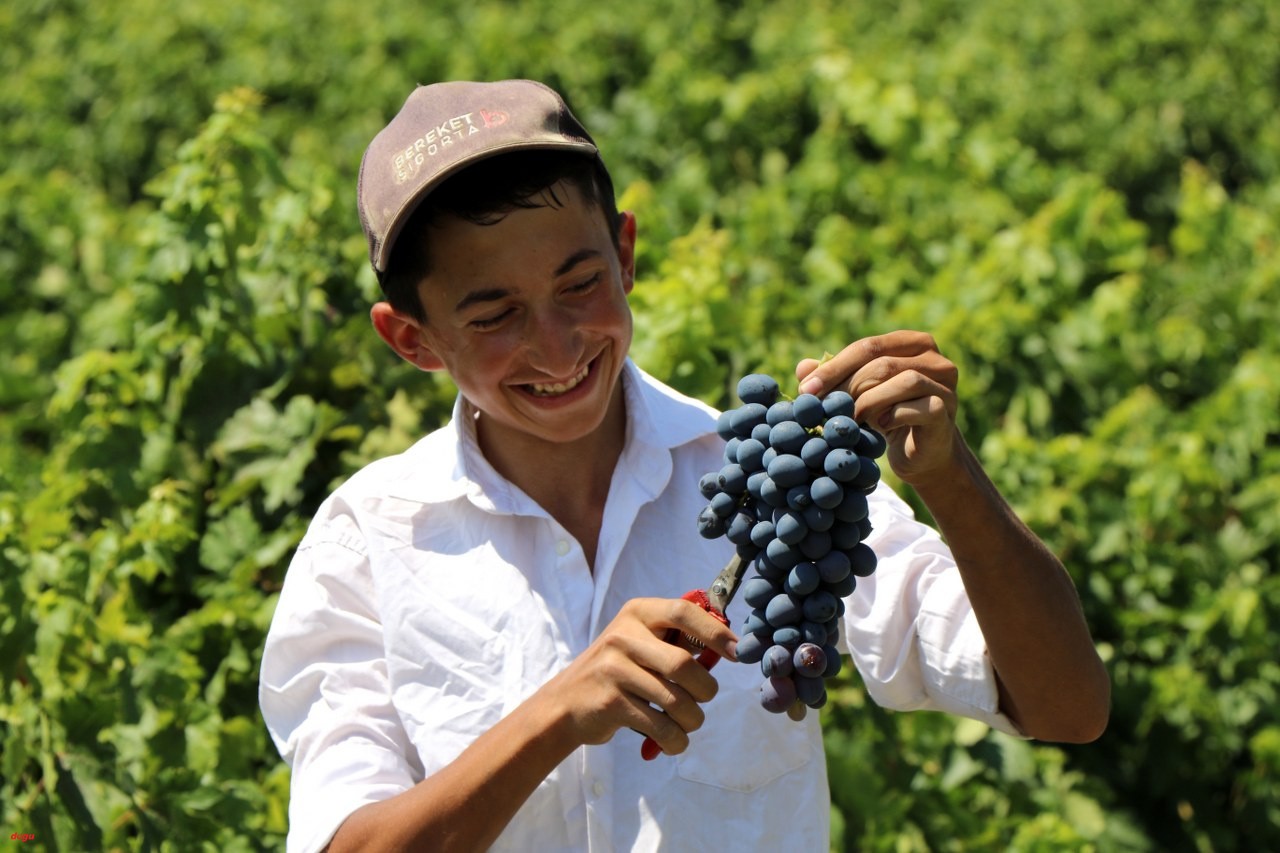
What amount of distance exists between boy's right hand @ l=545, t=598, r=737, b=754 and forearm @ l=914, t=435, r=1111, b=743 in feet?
1.13

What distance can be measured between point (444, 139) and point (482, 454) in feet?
1.51

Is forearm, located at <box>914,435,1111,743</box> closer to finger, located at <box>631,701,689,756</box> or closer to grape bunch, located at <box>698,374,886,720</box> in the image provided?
grape bunch, located at <box>698,374,886,720</box>

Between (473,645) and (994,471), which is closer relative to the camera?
(473,645)

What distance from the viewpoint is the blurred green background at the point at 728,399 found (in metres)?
2.93

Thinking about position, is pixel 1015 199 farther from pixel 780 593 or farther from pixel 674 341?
pixel 780 593

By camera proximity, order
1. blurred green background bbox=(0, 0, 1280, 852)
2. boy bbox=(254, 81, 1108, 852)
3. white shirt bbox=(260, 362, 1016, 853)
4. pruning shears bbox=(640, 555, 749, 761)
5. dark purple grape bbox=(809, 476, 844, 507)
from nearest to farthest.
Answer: dark purple grape bbox=(809, 476, 844, 507), pruning shears bbox=(640, 555, 749, 761), boy bbox=(254, 81, 1108, 852), white shirt bbox=(260, 362, 1016, 853), blurred green background bbox=(0, 0, 1280, 852)

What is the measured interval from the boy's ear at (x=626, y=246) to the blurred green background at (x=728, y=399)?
1111 mm

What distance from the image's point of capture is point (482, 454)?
7.03 ft

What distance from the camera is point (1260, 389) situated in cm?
414

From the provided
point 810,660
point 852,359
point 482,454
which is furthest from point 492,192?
point 810,660

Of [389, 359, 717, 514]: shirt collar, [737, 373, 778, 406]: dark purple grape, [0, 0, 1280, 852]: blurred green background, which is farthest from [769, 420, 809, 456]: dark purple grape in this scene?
[0, 0, 1280, 852]: blurred green background

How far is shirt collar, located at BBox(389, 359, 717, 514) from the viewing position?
208 cm

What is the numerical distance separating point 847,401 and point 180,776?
1.62 meters

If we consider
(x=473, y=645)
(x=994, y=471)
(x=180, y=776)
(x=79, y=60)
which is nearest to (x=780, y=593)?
(x=473, y=645)
